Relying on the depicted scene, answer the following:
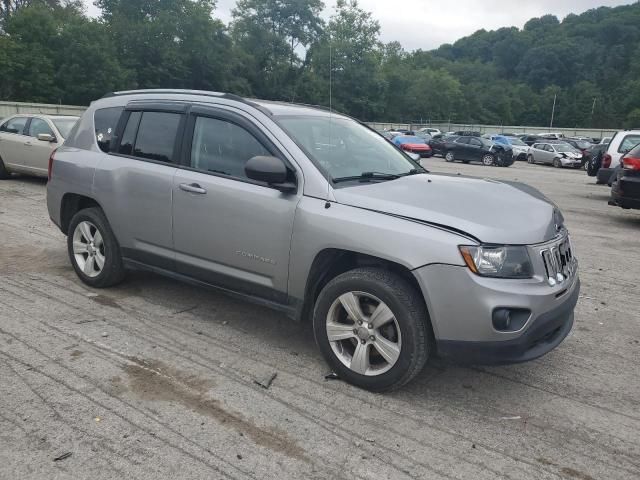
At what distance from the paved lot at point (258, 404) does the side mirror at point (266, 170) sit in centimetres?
129

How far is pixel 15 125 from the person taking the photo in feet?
39.2

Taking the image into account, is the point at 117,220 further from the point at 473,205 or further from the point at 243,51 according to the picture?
the point at 243,51

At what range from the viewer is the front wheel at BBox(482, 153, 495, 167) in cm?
2784

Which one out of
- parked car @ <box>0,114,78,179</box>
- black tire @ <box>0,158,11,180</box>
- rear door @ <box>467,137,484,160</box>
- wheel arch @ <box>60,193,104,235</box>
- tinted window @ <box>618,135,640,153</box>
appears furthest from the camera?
rear door @ <box>467,137,484,160</box>

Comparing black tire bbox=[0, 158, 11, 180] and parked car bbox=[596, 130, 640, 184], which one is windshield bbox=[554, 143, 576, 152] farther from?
black tire bbox=[0, 158, 11, 180]

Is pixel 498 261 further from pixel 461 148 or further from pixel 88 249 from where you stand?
pixel 461 148

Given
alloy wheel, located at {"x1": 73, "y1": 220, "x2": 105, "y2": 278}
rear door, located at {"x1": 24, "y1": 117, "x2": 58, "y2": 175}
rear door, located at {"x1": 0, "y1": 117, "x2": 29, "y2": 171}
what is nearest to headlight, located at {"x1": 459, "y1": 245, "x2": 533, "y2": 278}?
alloy wheel, located at {"x1": 73, "y1": 220, "x2": 105, "y2": 278}

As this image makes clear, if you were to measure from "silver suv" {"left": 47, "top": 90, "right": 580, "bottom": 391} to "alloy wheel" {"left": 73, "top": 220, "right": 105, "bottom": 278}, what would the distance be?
1.0 inches

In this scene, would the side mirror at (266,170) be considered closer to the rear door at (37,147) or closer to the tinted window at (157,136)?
the tinted window at (157,136)

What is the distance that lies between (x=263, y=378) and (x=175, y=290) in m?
2.06

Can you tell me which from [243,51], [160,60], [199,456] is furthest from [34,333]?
[243,51]

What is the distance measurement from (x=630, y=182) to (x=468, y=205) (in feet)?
24.2

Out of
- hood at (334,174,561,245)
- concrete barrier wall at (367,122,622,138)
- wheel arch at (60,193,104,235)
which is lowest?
wheel arch at (60,193,104,235)

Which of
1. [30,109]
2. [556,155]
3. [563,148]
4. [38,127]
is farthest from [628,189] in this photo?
[30,109]
